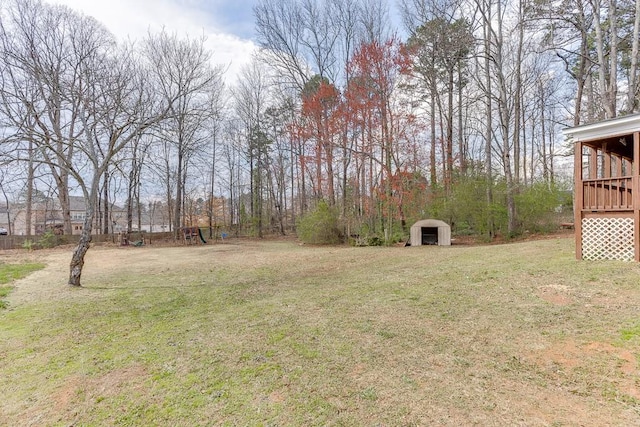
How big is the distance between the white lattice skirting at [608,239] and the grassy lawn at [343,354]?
22.7 inches

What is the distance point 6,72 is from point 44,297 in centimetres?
469

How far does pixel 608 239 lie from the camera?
581 centimetres

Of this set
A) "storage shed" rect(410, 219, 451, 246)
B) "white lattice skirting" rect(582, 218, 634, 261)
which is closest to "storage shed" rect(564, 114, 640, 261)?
"white lattice skirting" rect(582, 218, 634, 261)

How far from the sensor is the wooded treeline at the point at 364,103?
6.32 m

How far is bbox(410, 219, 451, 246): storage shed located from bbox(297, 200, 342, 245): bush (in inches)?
146

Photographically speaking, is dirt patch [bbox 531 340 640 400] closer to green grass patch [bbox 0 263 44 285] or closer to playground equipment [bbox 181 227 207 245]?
green grass patch [bbox 0 263 44 285]

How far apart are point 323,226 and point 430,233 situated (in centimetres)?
477

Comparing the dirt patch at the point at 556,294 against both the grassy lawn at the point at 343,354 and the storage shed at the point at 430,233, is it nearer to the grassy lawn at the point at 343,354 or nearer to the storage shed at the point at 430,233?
the grassy lawn at the point at 343,354

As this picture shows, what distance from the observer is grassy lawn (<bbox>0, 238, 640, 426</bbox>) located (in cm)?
212

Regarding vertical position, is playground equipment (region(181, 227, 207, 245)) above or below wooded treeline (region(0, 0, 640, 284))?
below

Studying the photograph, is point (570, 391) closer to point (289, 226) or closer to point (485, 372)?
point (485, 372)

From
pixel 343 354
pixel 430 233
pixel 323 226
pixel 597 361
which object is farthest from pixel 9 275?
pixel 430 233

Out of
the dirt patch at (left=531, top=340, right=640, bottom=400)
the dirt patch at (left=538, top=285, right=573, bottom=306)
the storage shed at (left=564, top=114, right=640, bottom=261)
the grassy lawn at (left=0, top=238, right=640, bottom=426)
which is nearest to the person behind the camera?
the grassy lawn at (left=0, top=238, right=640, bottom=426)

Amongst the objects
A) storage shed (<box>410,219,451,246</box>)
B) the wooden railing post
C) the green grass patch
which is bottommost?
the green grass patch
